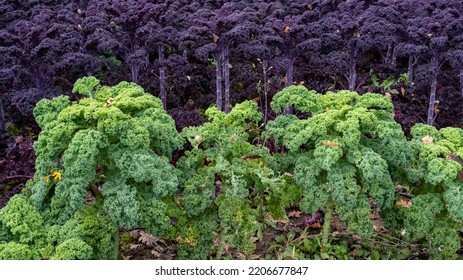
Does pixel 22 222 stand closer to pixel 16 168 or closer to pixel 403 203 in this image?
pixel 16 168

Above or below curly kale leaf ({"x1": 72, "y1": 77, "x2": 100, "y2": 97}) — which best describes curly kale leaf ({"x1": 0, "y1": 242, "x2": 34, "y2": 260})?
below

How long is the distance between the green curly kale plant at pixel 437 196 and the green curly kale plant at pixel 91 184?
A: 180 centimetres

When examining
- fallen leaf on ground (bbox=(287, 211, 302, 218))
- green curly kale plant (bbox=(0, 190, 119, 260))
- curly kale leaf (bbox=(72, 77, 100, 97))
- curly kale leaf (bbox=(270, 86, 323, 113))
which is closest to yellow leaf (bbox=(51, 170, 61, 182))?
green curly kale plant (bbox=(0, 190, 119, 260))

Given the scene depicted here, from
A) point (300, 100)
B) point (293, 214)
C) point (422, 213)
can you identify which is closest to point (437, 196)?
point (422, 213)

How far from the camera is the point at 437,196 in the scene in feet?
13.6

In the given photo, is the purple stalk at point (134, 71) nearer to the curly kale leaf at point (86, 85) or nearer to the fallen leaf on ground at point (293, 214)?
the curly kale leaf at point (86, 85)

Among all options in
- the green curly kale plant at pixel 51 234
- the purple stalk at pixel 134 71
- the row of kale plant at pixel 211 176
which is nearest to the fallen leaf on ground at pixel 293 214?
the row of kale plant at pixel 211 176

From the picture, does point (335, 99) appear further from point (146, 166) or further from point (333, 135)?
point (146, 166)

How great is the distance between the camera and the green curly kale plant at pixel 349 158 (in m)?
4.00

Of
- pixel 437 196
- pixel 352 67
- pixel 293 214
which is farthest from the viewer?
pixel 352 67

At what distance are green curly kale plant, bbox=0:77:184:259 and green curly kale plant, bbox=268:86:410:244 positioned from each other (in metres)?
1.00

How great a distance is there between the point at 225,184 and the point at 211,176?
13cm

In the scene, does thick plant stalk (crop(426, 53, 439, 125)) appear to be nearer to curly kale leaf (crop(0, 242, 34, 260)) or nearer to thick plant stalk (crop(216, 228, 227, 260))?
thick plant stalk (crop(216, 228, 227, 260))

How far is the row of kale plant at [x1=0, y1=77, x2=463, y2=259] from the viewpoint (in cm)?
376
